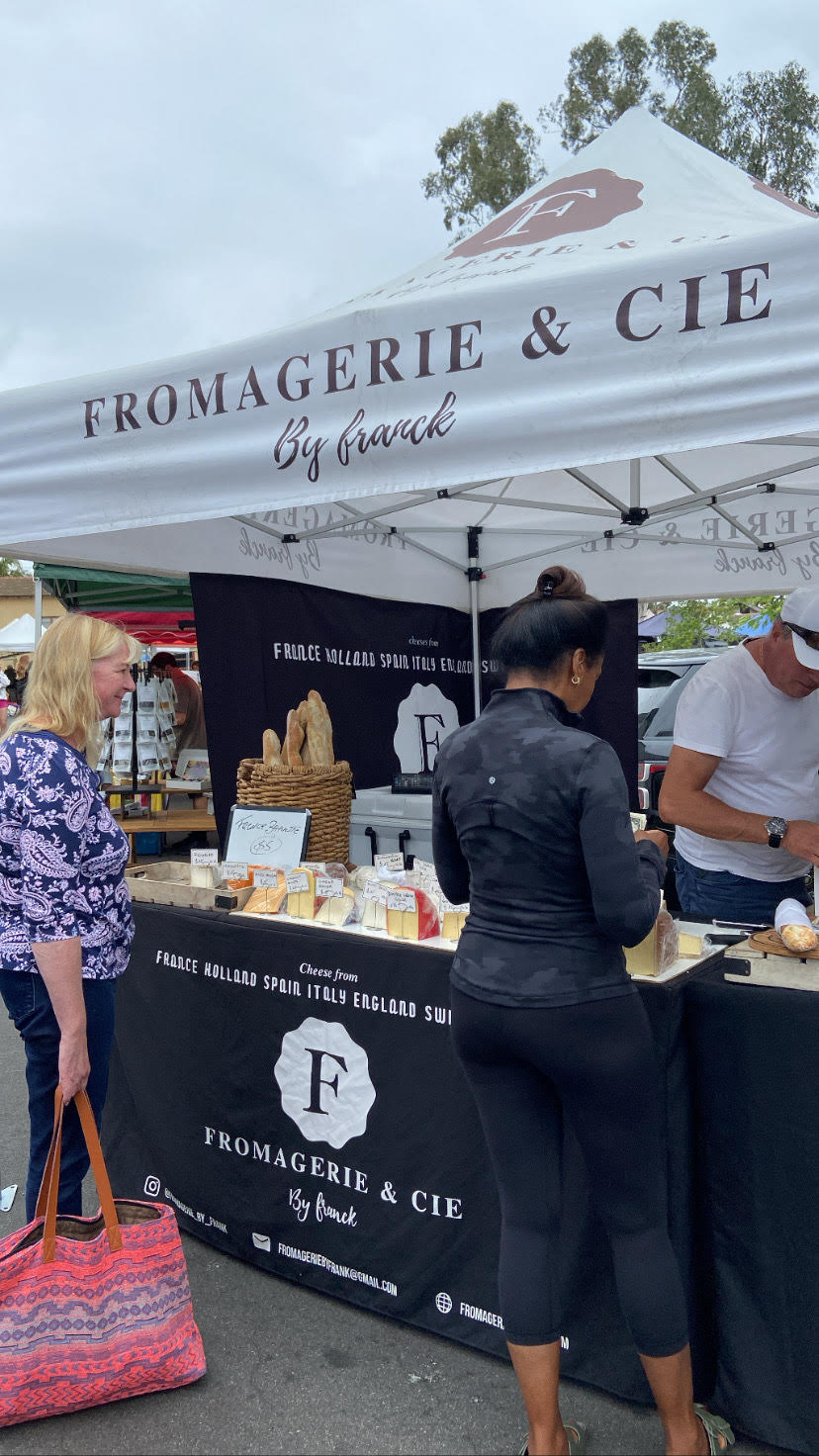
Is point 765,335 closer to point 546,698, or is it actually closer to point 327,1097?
point 546,698

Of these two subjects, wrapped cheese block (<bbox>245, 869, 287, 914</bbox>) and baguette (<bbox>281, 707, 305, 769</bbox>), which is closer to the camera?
wrapped cheese block (<bbox>245, 869, 287, 914</bbox>)

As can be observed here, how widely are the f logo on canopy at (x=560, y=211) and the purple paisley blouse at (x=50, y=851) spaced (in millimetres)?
1944

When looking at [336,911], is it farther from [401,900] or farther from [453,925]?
[453,925]

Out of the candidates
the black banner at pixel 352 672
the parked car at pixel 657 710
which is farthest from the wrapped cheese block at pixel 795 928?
the parked car at pixel 657 710

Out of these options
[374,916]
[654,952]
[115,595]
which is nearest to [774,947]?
[654,952]

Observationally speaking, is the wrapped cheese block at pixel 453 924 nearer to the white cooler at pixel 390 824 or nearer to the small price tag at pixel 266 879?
the small price tag at pixel 266 879

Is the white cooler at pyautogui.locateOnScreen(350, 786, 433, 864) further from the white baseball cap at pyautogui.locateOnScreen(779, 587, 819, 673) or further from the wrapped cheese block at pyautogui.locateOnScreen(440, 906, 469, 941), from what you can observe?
the white baseball cap at pyautogui.locateOnScreen(779, 587, 819, 673)

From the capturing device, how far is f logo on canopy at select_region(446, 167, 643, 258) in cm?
293

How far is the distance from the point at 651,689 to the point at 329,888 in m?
5.10

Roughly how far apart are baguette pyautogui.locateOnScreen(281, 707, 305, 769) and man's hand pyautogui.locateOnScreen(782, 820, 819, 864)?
1.52 meters

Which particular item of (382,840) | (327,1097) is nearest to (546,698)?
(327,1097)

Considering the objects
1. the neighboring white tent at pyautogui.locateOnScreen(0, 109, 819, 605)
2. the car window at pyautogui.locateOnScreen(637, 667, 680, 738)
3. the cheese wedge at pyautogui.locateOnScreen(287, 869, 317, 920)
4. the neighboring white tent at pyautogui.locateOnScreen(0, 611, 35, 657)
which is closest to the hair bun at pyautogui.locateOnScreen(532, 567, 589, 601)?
the neighboring white tent at pyautogui.locateOnScreen(0, 109, 819, 605)

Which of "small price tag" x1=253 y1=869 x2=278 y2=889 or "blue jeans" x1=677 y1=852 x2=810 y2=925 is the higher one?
"small price tag" x1=253 y1=869 x2=278 y2=889

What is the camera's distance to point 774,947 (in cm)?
189
